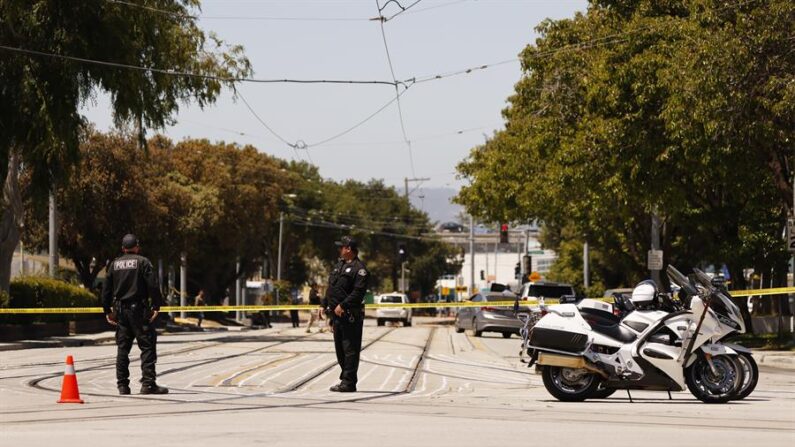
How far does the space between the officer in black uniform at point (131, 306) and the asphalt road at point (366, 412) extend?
20.4 inches

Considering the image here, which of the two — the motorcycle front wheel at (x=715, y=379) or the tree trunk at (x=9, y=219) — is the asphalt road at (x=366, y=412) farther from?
the tree trunk at (x=9, y=219)

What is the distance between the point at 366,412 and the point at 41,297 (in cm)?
2866

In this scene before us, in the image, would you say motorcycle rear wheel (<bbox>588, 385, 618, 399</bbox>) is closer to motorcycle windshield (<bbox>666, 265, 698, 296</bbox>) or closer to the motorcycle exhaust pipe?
the motorcycle exhaust pipe

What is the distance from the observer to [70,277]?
59906 millimetres

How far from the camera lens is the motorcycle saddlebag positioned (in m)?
14.3

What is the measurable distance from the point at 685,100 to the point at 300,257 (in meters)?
83.7

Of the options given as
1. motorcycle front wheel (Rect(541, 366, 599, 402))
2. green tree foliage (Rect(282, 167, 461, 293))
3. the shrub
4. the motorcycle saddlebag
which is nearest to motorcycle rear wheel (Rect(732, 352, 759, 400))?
motorcycle front wheel (Rect(541, 366, 599, 402))

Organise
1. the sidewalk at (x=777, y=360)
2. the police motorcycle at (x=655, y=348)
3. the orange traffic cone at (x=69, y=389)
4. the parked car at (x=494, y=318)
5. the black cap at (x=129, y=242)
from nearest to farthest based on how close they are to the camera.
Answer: the orange traffic cone at (x=69, y=389)
the police motorcycle at (x=655, y=348)
the black cap at (x=129, y=242)
the sidewalk at (x=777, y=360)
the parked car at (x=494, y=318)

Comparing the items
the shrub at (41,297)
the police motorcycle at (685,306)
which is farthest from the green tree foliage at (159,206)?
the police motorcycle at (685,306)

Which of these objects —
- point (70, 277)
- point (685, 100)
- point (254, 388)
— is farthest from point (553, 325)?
point (70, 277)

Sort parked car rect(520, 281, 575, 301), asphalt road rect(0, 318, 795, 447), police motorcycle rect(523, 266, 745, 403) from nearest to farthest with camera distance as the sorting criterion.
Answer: asphalt road rect(0, 318, 795, 447)
police motorcycle rect(523, 266, 745, 403)
parked car rect(520, 281, 575, 301)

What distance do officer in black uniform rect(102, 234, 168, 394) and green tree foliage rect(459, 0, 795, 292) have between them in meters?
14.6

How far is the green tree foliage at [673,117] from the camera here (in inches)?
1040

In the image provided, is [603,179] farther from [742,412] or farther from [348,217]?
[348,217]
